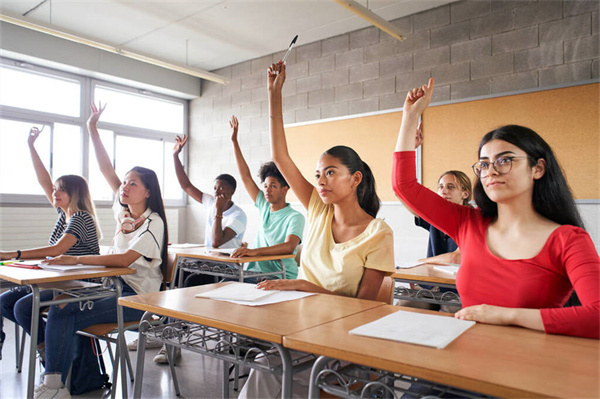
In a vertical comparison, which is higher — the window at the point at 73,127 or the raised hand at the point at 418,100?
the window at the point at 73,127

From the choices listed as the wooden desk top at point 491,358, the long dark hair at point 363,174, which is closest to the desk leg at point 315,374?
the wooden desk top at point 491,358

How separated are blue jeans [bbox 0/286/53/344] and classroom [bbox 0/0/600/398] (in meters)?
0.43

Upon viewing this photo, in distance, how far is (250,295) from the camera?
1.49 meters

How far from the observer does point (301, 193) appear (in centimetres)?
199

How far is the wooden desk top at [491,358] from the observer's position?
76cm

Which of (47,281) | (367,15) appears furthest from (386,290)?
(367,15)

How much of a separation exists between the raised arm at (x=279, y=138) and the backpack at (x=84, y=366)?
1.42 metres

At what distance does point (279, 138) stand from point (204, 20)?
3781 mm

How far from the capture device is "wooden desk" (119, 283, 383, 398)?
1.11 meters

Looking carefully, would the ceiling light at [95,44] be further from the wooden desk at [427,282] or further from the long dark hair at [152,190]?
the wooden desk at [427,282]

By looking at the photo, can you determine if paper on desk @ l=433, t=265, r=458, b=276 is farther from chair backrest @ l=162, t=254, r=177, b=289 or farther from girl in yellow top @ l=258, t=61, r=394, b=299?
chair backrest @ l=162, t=254, r=177, b=289

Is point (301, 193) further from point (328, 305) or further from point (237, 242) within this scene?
point (237, 242)

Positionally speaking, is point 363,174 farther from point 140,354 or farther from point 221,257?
point 221,257

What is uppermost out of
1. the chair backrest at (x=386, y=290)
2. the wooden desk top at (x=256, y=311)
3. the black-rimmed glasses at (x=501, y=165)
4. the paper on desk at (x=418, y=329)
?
the black-rimmed glasses at (x=501, y=165)
